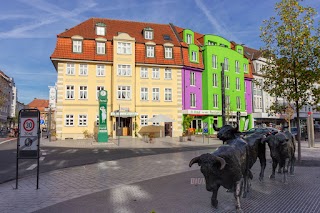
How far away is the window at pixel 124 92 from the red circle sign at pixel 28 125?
2575 centimetres

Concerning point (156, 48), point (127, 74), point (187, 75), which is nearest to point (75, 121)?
point (127, 74)

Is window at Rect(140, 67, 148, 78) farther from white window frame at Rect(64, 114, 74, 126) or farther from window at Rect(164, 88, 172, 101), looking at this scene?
white window frame at Rect(64, 114, 74, 126)

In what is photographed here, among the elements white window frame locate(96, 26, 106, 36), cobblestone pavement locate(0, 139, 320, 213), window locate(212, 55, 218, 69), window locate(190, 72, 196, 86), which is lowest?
cobblestone pavement locate(0, 139, 320, 213)

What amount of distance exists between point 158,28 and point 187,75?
28.8 feet

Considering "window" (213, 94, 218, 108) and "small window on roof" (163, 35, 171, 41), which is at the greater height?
"small window on roof" (163, 35, 171, 41)

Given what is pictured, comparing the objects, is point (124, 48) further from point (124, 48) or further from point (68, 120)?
point (68, 120)

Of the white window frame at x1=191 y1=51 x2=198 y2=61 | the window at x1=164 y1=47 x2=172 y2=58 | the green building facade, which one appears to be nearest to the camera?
the window at x1=164 y1=47 x2=172 y2=58

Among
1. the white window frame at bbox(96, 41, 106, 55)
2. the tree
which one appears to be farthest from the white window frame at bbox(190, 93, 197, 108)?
the tree

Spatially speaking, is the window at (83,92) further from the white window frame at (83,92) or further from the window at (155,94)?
the window at (155,94)

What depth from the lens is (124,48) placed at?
33.8m

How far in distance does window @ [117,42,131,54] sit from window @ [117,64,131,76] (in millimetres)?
1756

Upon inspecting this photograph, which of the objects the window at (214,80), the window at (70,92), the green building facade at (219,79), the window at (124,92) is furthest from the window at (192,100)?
the window at (70,92)

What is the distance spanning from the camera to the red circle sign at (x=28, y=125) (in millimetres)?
8058

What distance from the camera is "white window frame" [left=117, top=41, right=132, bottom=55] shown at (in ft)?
110
